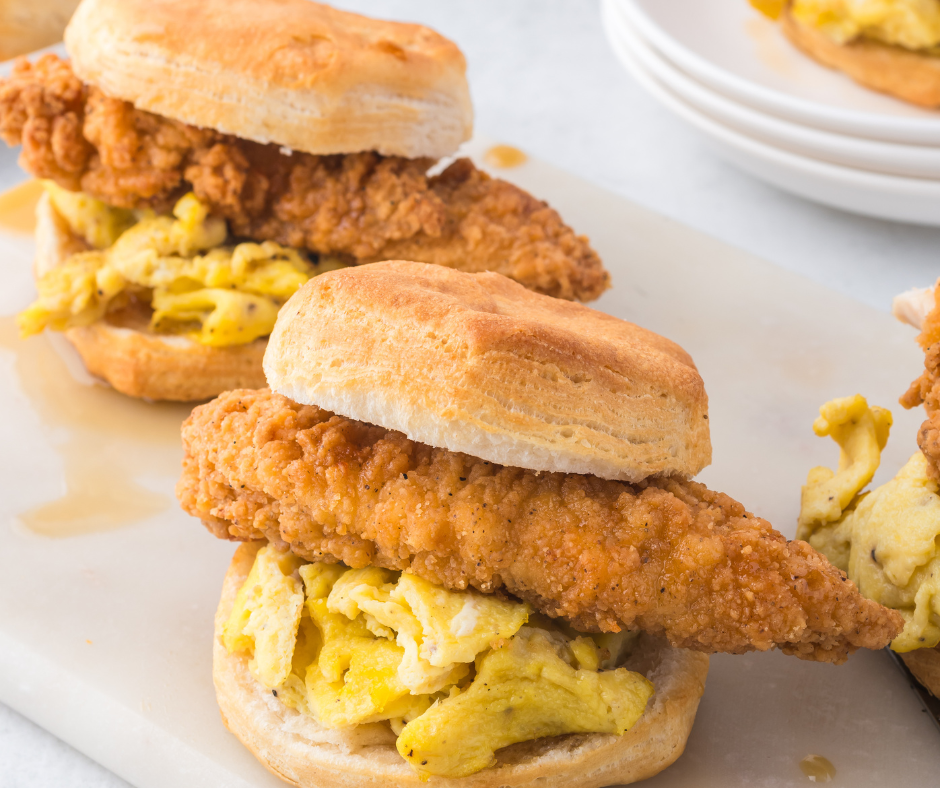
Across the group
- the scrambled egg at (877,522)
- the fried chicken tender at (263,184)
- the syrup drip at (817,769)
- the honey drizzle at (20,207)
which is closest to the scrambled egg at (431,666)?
the syrup drip at (817,769)

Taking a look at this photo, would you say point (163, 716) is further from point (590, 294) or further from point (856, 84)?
point (856, 84)

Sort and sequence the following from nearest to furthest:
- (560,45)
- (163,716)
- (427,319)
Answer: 1. (427,319)
2. (163,716)
3. (560,45)

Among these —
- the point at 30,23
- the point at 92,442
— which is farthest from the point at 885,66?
the point at 30,23

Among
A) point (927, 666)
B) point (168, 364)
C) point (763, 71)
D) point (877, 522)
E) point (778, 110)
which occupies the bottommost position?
point (168, 364)

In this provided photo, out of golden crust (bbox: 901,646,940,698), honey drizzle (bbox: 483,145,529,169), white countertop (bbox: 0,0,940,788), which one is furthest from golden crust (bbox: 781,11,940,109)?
golden crust (bbox: 901,646,940,698)

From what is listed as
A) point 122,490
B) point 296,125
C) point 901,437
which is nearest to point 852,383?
point 901,437

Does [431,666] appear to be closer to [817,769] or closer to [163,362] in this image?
[817,769]

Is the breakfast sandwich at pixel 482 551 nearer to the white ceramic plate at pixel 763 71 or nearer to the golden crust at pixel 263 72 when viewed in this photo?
the golden crust at pixel 263 72
